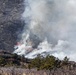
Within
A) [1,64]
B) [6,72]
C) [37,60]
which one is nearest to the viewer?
[6,72]

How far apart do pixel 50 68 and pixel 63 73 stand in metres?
4.72

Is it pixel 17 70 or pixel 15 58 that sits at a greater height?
pixel 15 58

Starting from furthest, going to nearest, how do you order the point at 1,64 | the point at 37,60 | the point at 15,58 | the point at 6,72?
the point at 15,58 → the point at 1,64 → the point at 37,60 → the point at 6,72

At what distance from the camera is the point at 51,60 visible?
123 m

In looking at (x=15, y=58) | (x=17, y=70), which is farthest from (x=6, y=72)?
(x=15, y=58)

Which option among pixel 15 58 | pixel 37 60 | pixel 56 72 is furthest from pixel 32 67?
pixel 15 58

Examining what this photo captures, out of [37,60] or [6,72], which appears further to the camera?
[37,60]

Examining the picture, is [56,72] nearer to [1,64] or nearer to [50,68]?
[50,68]

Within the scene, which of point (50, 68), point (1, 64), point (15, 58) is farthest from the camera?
point (15, 58)

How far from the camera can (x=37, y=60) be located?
126 metres

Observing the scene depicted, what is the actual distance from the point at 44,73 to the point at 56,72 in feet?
16.3

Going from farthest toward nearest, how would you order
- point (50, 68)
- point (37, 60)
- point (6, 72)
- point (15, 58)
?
point (15, 58), point (37, 60), point (50, 68), point (6, 72)

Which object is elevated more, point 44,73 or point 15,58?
point 15,58

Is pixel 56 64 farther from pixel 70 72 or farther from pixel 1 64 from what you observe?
pixel 1 64
